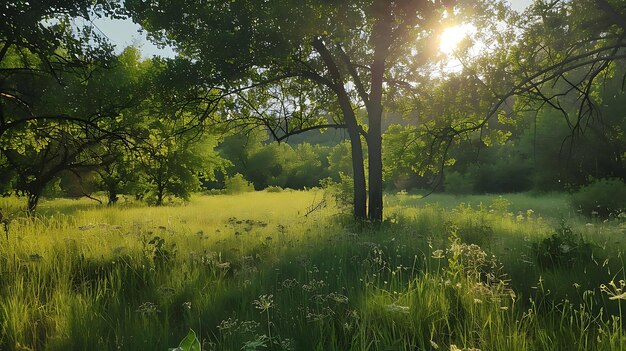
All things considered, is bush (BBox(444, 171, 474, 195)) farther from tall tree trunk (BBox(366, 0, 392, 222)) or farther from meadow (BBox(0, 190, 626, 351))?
meadow (BBox(0, 190, 626, 351))

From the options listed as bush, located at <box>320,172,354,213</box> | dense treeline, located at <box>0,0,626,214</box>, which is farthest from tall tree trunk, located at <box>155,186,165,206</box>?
bush, located at <box>320,172,354,213</box>

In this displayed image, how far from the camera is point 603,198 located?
66.9ft

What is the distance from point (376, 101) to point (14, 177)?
71.7ft

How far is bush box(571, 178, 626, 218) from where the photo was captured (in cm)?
1984

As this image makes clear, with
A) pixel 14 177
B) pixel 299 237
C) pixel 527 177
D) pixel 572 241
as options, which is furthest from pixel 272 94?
pixel 527 177

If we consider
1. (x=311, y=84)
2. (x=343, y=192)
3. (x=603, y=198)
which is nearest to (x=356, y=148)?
(x=311, y=84)

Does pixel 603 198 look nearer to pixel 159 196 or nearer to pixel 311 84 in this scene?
pixel 311 84

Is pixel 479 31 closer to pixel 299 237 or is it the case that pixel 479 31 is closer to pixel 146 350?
pixel 299 237

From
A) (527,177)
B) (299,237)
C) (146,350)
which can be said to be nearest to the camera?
(146,350)

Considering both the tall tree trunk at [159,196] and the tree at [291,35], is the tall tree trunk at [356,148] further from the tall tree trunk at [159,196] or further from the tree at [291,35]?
the tall tree trunk at [159,196]

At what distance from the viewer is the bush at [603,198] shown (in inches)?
781

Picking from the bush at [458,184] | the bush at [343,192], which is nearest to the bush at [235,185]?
the bush at [458,184]

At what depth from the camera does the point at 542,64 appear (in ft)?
35.4

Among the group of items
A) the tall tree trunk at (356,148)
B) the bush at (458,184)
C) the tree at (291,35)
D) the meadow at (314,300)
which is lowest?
the bush at (458,184)
